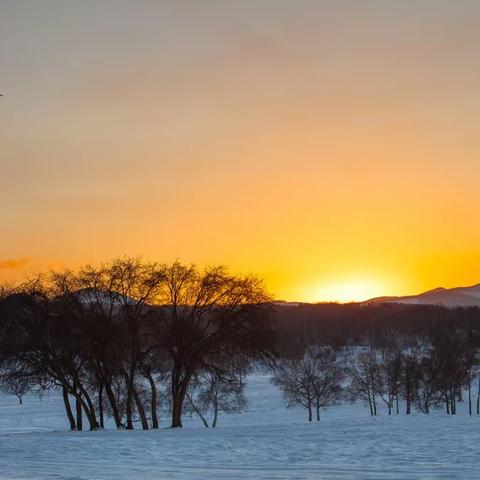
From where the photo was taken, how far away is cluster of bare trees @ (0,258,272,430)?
36.7m

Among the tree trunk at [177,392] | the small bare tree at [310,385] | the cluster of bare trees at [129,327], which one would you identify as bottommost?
the small bare tree at [310,385]

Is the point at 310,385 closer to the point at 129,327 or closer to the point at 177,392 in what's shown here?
the point at 177,392

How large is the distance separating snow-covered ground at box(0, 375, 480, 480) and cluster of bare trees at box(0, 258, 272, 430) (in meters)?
10.4

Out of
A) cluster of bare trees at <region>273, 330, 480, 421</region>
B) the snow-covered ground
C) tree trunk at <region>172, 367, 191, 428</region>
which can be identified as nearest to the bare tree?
tree trunk at <region>172, 367, 191, 428</region>

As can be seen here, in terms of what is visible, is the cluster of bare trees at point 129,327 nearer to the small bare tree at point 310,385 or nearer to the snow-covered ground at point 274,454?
the snow-covered ground at point 274,454

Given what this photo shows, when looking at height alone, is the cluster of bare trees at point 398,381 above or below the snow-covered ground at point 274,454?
below

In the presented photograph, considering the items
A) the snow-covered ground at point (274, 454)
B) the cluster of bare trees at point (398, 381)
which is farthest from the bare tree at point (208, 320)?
the cluster of bare trees at point (398, 381)

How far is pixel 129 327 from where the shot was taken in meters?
38.1

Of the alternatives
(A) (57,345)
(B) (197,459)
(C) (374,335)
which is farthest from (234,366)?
(C) (374,335)

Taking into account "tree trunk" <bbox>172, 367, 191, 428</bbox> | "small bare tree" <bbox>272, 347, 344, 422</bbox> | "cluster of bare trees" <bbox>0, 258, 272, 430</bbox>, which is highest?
"cluster of bare trees" <bbox>0, 258, 272, 430</bbox>

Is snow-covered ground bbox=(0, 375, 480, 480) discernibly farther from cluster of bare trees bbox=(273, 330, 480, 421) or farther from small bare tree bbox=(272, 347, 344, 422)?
small bare tree bbox=(272, 347, 344, 422)

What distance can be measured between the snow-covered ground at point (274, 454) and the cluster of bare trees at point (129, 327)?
10369 mm

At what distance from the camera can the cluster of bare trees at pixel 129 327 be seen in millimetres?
36688

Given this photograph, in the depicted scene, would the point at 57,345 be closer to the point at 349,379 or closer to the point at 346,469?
the point at 346,469
